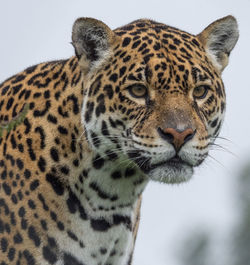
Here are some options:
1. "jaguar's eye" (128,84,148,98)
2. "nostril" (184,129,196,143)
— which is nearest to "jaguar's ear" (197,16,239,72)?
"jaguar's eye" (128,84,148,98)

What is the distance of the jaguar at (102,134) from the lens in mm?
12406

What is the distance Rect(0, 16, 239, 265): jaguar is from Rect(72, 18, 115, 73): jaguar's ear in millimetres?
11

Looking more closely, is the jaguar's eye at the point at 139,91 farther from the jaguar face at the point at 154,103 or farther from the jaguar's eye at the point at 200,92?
the jaguar's eye at the point at 200,92

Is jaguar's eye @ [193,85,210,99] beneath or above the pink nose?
above

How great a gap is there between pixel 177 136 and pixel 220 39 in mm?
1948

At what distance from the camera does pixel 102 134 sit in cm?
1257

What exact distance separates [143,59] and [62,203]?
191 cm

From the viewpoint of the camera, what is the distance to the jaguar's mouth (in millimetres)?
12273

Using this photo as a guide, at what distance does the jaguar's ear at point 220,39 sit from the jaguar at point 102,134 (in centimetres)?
1

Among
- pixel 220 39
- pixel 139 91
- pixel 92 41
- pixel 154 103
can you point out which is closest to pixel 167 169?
pixel 154 103

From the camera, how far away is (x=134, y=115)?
1252 centimetres

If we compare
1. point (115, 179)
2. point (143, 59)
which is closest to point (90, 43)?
point (143, 59)

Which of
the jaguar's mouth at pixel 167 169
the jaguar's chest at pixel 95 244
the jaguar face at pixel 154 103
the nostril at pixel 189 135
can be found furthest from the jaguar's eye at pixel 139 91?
the jaguar's chest at pixel 95 244

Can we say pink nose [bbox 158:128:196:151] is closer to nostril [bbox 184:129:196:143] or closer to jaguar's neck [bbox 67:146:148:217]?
nostril [bbox 184:129:196:143]
